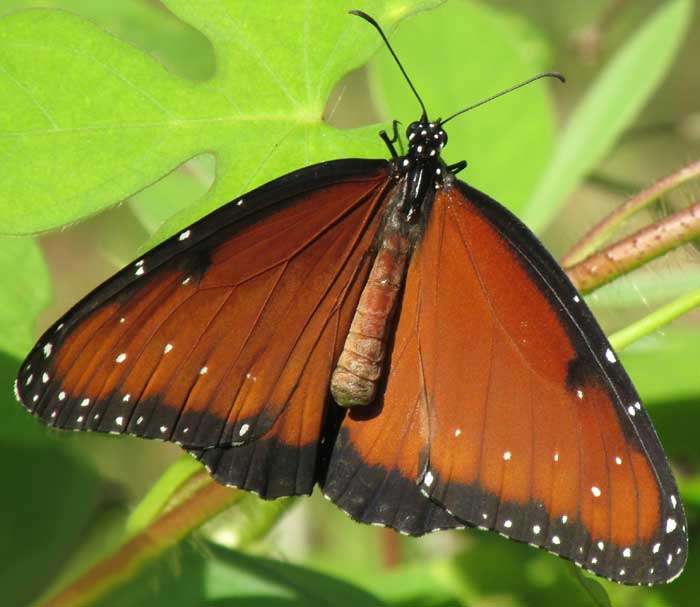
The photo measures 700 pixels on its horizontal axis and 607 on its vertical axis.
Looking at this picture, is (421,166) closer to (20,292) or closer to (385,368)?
(385,368)

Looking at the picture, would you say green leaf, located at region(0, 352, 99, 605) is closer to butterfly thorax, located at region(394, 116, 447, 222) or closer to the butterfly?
the butterfly

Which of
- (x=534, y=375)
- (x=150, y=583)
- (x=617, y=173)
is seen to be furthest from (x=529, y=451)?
(x=617, y=173)

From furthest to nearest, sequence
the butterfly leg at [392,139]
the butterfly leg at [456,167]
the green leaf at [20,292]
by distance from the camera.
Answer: the green leaf at [20,292] < the butterfly leg at [456,167] < the butterfly leg at [392,139]

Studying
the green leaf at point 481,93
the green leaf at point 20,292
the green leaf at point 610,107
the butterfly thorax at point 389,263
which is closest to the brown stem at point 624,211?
the butterfly thorax at point 389,263

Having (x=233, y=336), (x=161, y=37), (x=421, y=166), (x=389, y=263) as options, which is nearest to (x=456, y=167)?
(x=421, y=166)

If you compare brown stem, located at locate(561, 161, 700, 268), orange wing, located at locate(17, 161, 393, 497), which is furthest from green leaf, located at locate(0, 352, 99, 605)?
brown stem, located at locate(561, 161, 700, 268)

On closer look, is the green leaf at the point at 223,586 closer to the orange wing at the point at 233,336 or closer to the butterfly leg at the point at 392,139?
the orange wing at the point at 233,336

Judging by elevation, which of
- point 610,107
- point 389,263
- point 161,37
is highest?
point 161,37
